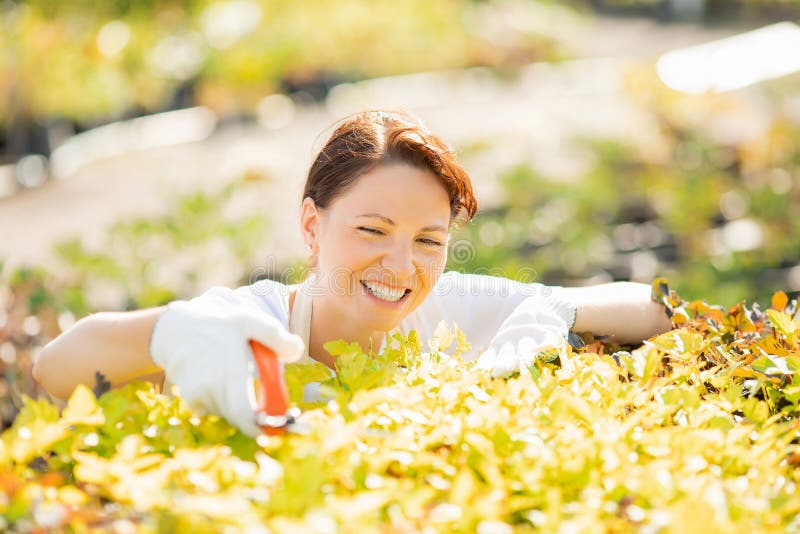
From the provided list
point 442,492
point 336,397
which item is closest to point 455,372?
point 336,397

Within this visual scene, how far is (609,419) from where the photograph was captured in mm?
1339

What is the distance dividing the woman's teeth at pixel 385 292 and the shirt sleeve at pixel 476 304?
0.88 feet

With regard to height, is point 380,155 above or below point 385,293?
above

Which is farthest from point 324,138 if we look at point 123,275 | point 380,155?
point 380,155

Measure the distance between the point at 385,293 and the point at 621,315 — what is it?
0.51 m

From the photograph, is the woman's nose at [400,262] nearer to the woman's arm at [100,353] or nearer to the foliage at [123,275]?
the woman's arm at [100,353]

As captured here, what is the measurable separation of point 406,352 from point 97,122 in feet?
35.3

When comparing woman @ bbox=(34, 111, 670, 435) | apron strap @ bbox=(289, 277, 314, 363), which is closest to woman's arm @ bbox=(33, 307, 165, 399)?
woman @ bbox=(34, 111, 670, 435)

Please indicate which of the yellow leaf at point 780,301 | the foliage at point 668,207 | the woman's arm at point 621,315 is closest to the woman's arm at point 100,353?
the woman's arm at point 621,315

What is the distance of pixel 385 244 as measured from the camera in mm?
1849

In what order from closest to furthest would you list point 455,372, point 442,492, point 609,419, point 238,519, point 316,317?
point 238,519 < point 442,492 < point 609,419 < point 455,372 < point 316,317

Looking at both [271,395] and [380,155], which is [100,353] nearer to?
[271,395]

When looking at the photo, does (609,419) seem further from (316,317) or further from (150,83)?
(150,83)

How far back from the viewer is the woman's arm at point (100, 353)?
1568 mm
